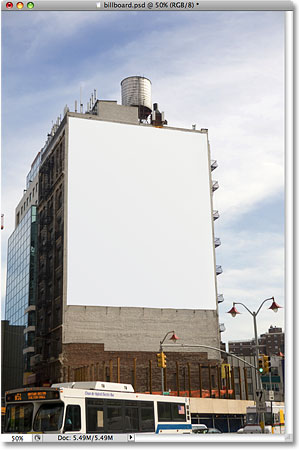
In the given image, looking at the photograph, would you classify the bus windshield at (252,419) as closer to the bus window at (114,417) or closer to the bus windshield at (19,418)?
the bus window at (114,417)

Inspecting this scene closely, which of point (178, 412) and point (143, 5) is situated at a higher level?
point (143, 5)

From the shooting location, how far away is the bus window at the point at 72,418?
17.0m

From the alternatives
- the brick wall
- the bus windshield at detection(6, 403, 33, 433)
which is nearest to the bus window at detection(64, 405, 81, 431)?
the bus windshield at detection(6, 403, 33, 433)

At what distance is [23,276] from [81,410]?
67.7 metres

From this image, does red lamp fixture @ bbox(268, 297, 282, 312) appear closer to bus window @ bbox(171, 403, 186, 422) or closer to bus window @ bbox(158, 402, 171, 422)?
bus window @ bbox(171, 403, 186, 422)

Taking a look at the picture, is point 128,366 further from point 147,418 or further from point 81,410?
point 81,410

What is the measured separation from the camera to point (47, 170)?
81688 mm

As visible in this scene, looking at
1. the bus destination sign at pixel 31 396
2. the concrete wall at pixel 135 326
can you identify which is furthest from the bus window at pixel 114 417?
the concrete wall at pixel 135 326

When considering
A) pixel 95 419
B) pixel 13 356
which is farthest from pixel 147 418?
pixel 13 356

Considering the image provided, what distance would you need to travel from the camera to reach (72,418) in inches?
677

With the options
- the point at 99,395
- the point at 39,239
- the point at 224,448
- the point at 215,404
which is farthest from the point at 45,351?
the point at 224,448

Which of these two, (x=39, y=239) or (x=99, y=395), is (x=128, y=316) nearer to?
(x=39, y=239)

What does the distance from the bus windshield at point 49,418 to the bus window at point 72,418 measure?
7.6 inches

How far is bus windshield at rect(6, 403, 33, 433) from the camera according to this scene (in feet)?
57.3
